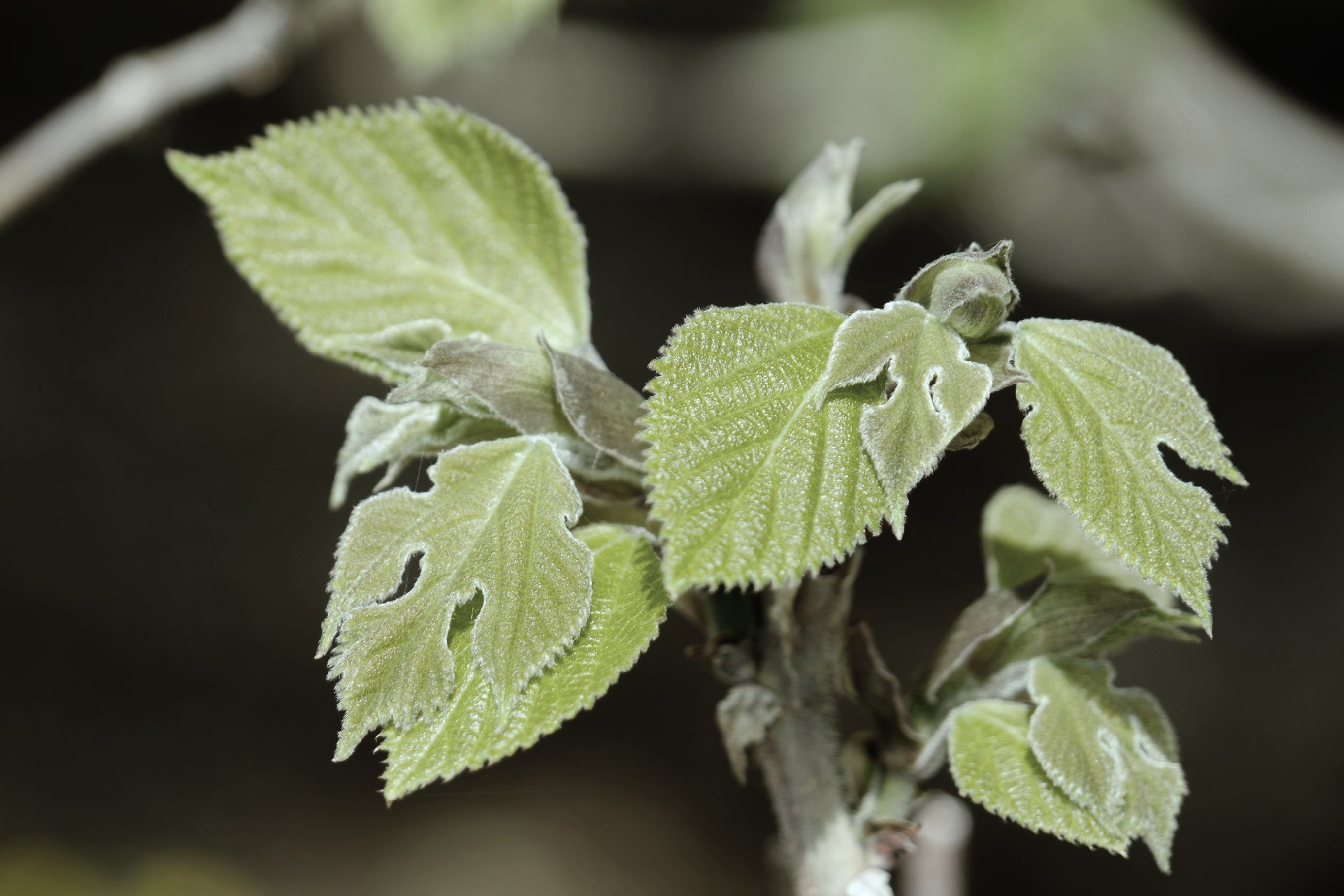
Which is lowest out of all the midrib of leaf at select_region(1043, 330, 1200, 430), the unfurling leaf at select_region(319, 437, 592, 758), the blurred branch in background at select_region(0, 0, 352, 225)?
the blurred branch in background at select_region(0, 0, 352, 225)

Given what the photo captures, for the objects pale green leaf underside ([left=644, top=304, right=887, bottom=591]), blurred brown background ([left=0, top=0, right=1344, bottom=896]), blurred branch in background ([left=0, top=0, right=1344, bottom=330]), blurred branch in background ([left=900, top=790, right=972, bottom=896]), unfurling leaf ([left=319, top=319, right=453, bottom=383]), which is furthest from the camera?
blurred brown background ([left=0, top=0, right=1344, bottom=896])

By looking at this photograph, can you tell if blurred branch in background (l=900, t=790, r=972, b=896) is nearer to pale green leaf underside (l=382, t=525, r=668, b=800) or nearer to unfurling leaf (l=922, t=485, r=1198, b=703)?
unfurling leaf (l=922, t=485, r=1198, b=703)

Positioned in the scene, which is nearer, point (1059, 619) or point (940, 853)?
point (1059, 619)

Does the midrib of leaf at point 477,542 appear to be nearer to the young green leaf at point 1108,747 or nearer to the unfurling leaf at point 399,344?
the unfurling leaf at point 399,344

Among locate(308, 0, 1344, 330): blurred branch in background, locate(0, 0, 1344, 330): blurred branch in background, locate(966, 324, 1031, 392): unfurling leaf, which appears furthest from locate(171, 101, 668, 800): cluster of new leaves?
locate(308, 0, 1344, 330): blurred branch in background

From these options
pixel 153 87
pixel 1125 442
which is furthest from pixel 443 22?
pixel 1125 442

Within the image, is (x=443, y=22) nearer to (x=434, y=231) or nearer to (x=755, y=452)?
(x=434, y=231)
